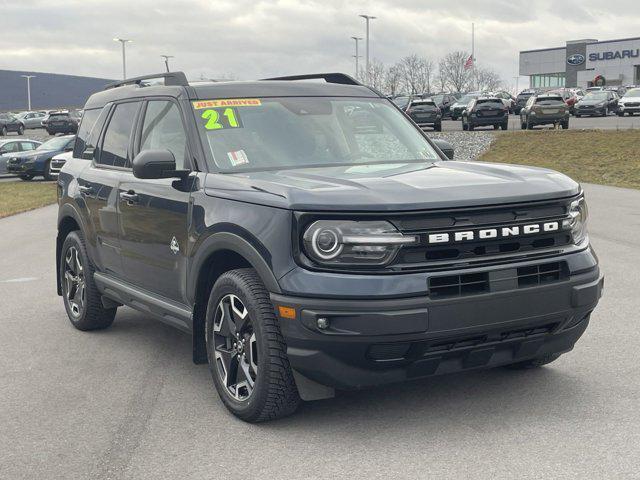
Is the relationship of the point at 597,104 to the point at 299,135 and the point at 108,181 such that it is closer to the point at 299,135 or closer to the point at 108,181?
the point at 108,181

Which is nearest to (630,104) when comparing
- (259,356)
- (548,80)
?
(259,356)

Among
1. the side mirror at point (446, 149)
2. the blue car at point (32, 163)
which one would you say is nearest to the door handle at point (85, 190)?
the side mirror at point (446, 149)

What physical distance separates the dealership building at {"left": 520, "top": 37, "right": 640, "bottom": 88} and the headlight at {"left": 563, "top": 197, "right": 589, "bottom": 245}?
321ft

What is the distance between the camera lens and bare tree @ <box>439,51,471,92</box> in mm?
114812

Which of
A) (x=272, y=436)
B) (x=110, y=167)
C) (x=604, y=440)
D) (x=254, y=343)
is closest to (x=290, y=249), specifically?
(x=254, y=343)

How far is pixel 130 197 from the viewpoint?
20.0 feet

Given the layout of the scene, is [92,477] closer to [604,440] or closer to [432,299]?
[432,299]

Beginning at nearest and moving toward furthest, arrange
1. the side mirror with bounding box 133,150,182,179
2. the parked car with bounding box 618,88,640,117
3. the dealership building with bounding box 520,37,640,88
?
the side mirror with bounding box 133,150,182,179, the parked car with bounding box 618,88,640,117, the dealership building with bounding box 520,37,640,88

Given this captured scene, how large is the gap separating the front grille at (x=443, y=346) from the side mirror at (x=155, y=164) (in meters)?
1.77

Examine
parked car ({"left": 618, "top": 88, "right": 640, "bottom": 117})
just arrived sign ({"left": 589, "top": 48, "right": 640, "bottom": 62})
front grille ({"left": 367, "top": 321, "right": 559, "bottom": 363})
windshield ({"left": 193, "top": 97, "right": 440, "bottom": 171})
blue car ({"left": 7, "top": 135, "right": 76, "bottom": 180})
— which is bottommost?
blue car ({"left": 7, "top": 135, "right": 76, "bottom": 180})

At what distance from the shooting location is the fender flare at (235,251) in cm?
456

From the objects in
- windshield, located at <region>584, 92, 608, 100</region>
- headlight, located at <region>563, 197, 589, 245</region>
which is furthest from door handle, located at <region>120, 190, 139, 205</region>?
windshield, located at <region>584, 92, 608, 100</region>

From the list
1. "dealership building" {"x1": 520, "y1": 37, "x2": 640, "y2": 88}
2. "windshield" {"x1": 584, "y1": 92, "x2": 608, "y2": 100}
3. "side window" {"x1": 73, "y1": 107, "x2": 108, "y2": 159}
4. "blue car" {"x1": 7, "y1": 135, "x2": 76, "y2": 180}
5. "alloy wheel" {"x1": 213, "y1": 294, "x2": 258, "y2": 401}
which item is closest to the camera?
"alloy wheel" {"x1": 213, "y1": 294, "x2": 258, "y2": 401}

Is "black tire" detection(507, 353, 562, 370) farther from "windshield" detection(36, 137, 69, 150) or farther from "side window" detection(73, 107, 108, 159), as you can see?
"windshield" detection(36, 137, 69, 150)
